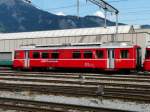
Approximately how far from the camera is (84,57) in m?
38.3

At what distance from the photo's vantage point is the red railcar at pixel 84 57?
3591 cm

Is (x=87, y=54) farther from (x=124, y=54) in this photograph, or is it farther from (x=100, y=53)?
(x=124, y=54)

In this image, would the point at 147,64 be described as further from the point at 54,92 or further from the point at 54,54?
the point at 54,92

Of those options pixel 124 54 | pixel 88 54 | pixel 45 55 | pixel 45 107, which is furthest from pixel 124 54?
pixel 45 107

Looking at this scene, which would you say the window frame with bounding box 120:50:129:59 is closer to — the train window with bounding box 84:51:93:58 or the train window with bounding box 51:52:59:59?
the train window with bounding box 84:51:93:58

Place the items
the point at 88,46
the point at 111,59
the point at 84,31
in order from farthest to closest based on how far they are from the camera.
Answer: the point at 84,31 < the point at 88,46 < the point at 111,59

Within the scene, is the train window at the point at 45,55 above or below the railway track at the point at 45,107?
above

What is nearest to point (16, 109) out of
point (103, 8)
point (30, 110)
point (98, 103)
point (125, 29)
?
point (30, 110)

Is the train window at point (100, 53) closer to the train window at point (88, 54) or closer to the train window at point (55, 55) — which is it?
the train window at point (88, 54)

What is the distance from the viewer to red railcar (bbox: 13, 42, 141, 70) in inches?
1414

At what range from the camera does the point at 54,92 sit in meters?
20.7

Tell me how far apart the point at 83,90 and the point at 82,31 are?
4352cm

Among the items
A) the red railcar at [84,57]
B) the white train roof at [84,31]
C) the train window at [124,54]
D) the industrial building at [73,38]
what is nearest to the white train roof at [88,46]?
the red railcar at [84,57]

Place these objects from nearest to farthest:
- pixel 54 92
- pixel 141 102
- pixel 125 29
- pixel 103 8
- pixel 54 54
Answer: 1. pixel 141 102
2. pixel 54 92
3. pixel 54 54
4. pixel 103 8
5. pixel 125 29
